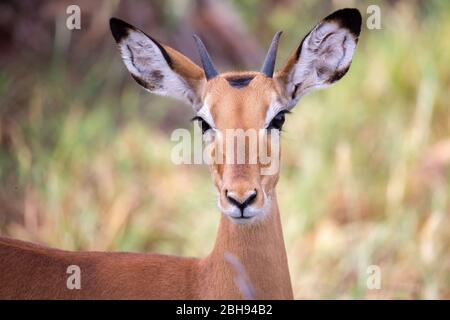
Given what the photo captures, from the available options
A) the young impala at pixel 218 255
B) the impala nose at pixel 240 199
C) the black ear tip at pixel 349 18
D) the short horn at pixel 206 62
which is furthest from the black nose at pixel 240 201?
the black ear tip at pixel 349 18

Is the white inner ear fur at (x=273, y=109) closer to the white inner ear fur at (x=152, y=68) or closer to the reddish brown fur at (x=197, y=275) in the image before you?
the reddish brown fur at (x=197, y=275)

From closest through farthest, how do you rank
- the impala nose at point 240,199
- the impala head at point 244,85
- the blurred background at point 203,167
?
the impala nose at point 240,199
the impala head at point 244,85
the blurred background at point 203,167

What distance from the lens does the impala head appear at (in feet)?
17.1

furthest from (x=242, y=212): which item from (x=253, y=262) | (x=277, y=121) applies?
(x=277, y=121)

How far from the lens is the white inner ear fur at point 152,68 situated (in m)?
5.83

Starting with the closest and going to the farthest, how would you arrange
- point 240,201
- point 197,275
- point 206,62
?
point 240,201 → point 197,275 → point 206,62

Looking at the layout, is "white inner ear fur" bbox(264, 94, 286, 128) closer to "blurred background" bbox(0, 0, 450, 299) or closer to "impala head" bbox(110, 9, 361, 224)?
"impala head" bbox(110, 9, 361, 224)

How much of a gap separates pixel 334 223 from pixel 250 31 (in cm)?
573

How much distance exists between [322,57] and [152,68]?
105cm

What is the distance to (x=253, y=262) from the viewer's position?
5.55 meters

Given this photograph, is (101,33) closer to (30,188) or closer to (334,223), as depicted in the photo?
(30,188)

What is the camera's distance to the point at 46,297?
18.3ft

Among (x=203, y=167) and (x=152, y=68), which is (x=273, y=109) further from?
(x=203, y=167)

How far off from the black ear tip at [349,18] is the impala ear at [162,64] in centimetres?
86
